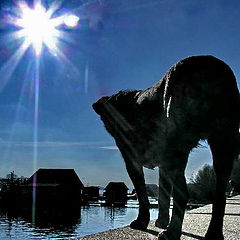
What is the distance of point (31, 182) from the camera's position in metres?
107

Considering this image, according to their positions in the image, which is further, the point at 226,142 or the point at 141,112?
the point at 141,112

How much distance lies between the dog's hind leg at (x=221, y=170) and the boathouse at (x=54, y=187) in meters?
98.1

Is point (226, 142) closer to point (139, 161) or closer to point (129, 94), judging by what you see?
point (139, 161)

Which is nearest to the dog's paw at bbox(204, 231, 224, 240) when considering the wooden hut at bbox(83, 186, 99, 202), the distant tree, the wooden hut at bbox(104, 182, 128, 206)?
the distant tree

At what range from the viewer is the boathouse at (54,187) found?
9981 centimetres

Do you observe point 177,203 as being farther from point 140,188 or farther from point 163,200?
point 140,188

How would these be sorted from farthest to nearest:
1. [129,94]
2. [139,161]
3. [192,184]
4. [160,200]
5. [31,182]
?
1. [31,182]
2. [192,184]
3. [129,94]
4. [139,161]
5. [160,200]

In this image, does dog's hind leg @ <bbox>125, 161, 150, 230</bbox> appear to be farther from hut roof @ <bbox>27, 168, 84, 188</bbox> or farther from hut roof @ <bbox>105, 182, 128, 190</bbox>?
hut roof @ <bbox>105, 182, 128, 190</bbox>

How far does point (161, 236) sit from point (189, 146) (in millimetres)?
677

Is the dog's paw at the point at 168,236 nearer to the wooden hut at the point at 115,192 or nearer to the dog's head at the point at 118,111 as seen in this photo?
the dog's head at the point at 118,111

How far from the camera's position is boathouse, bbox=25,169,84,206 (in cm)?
9981

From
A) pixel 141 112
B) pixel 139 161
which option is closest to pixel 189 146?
pixel 141 112

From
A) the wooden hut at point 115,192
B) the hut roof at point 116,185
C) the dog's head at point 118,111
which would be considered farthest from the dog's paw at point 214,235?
the hut roof at point 116,185

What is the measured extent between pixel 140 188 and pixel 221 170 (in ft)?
5.78
